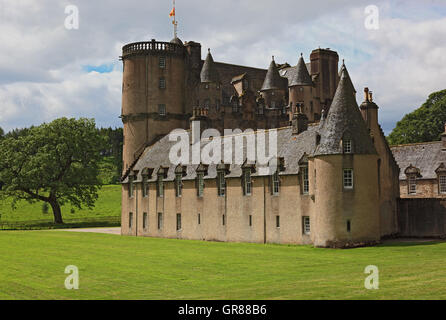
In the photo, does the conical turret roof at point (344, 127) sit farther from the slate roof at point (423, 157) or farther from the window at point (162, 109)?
the window at point (162, 109)

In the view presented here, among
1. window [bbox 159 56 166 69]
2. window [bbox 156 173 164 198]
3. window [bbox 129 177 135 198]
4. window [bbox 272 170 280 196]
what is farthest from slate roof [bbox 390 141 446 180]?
window [bbox 159 56 166 69]

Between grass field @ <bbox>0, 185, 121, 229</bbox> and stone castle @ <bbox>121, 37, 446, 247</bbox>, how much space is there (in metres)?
16.7

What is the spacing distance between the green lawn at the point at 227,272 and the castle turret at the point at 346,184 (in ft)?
5.34

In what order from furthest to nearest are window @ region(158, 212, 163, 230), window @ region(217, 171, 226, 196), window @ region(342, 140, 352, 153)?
window @ region(158, 212, 163, 230) < window @ region(217, 171, 226, 196) < window @ region(342, 140, 352, 153)

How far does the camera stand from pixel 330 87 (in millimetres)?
74375

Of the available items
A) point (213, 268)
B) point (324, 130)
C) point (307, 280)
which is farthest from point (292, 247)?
point (307, 280)

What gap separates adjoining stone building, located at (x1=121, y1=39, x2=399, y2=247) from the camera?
118 ft

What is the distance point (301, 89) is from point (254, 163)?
3108 centimetres

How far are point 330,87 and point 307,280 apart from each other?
2225 inches

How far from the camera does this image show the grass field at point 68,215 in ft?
241

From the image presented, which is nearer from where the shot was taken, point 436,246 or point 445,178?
point 436,246

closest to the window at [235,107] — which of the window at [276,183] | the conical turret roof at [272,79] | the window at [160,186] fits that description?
the conical turret roof at [272,79]

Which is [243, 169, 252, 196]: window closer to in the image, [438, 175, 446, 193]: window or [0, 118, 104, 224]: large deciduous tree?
[438, 175, 446, 193]: window
